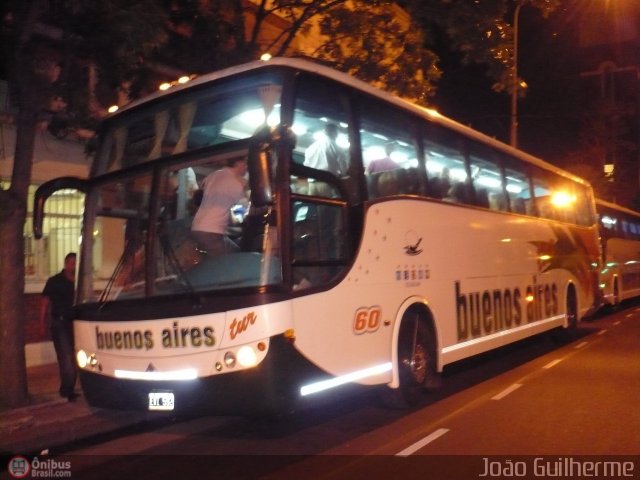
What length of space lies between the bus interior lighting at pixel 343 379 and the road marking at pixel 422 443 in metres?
0.86

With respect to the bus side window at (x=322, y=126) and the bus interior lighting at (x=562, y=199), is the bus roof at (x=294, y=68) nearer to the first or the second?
the bus side window at (x=322, y=126)

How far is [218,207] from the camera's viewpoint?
269 inches

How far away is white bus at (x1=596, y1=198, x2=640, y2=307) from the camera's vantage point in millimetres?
21203

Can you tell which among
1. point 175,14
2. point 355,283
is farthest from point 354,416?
point 175,14

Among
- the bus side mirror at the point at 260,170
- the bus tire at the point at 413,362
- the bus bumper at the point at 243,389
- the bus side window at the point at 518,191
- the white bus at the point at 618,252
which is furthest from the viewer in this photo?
the white bus at the point at 618,252

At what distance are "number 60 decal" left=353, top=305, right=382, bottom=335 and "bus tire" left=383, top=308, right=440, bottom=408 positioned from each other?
66cm

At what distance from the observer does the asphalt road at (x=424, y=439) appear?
6.22m

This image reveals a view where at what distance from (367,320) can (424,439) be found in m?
1.33

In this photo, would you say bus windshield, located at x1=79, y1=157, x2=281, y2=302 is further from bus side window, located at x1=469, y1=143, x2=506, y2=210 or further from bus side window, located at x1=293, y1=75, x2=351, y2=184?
bus side window, located at x1=469, y1=143, x2=506, y2=210

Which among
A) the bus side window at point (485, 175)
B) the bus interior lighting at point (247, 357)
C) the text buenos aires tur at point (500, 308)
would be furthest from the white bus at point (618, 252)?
the bus interior lighting at point (247, 357)

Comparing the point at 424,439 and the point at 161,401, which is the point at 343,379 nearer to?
the point at 424,439

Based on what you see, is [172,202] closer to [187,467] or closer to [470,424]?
[187,467]

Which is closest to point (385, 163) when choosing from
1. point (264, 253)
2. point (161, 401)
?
point (264, 253)

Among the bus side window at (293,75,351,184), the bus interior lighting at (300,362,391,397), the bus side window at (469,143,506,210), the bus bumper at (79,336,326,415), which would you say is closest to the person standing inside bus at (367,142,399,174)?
the bus side window at (293,75,351,184)
